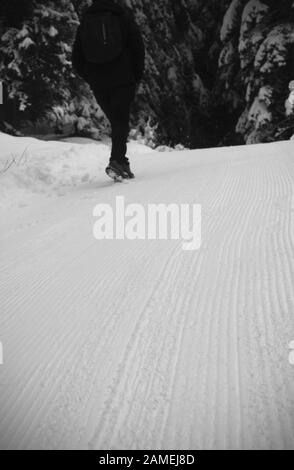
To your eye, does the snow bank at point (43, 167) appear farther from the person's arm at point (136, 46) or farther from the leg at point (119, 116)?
Answer: the person's arm at point (136, 46)

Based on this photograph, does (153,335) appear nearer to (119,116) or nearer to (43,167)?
(119,116)

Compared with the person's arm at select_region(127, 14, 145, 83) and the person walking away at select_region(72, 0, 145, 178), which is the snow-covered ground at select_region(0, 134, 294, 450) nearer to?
the person walking away at select_region(72, 0, 145, 178)

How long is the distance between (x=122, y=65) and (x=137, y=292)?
3.14 meters

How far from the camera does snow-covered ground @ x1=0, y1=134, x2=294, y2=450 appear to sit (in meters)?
1.11

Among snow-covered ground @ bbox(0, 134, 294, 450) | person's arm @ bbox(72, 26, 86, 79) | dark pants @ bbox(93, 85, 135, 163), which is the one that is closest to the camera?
snow-covered ground @ bbox(0, 134, 294, 450)

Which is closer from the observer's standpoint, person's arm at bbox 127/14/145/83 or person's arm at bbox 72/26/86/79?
person's arm at bbox 127/14/145/83

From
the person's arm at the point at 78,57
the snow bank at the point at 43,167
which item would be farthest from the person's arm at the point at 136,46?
the snow bank at the point at 43,167

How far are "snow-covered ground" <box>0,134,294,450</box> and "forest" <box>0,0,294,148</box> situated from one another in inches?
301

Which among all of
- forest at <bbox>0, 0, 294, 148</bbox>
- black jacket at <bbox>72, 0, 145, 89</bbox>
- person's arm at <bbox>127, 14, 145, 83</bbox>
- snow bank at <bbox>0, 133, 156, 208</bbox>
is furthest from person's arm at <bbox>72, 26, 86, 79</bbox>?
forest at <bbox>0, 0, 294, 148</bbox>

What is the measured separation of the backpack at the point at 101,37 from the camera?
397 centimetres

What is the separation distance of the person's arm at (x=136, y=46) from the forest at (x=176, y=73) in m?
5.82

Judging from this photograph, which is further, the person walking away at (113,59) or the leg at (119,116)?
the leg at (119,116)

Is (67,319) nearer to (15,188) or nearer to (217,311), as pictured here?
(217,311)

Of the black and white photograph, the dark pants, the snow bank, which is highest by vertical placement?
the dark pants
